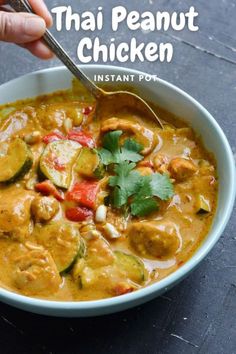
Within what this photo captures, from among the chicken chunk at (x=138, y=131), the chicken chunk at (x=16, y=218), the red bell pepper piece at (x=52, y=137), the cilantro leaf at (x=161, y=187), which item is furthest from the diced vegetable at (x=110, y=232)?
the red bell pepper piece at (x=52, y=137)

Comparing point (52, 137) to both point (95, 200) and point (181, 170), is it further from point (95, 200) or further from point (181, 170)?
point (181, 170)

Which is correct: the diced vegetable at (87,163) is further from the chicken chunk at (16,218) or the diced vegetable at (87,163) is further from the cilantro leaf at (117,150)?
the chicken chunk at (16,218)

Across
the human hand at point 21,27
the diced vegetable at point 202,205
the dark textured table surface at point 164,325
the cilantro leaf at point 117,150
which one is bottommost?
the dark textured table surface at point 164,325

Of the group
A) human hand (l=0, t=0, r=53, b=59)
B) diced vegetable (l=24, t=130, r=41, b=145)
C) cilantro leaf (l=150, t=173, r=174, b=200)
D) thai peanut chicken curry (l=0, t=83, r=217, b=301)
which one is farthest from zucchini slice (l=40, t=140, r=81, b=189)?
human hand (l=0, t=0, r=53, b=59)

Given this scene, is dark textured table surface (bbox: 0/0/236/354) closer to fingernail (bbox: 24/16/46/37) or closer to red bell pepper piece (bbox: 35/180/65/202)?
red bell pepper piece (bbox: 35/180/65/202)

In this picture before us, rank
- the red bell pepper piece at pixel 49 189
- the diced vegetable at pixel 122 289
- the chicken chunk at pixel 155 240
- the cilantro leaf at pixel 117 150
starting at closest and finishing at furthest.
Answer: the diced vegetable at pixel 122 289 < the chicken chunk at pixel 155 240 < the red bell pepper piece at pixel 49 189 < the cilantro leaf at pixel 117 150

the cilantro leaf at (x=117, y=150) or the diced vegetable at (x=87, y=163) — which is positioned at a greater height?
the cilantro leaf at (x=117, y=150)

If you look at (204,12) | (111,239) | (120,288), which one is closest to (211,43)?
(204,12)
